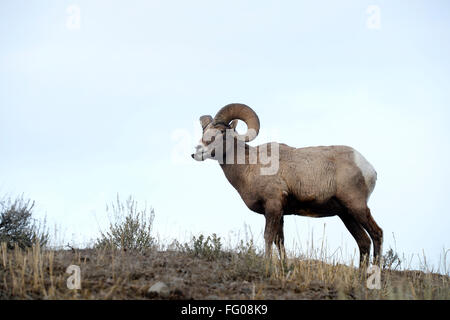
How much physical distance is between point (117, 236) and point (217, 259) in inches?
112

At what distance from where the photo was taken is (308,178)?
1051 cm

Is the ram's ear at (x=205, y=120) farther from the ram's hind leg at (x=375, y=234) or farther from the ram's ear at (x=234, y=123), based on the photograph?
the ram's hind leg at (x=375, y=234)

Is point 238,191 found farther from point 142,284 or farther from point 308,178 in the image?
point 142,284

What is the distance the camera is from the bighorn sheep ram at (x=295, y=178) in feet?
34.0

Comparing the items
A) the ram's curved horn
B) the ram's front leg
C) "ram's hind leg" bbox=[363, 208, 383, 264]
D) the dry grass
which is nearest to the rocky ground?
the dry grass

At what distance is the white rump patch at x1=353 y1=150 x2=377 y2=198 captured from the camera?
10.7 m

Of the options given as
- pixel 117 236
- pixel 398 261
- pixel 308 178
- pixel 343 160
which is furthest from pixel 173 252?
pixel 398 261

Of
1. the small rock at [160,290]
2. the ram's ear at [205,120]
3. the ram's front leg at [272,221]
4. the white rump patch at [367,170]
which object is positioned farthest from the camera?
the ram's ear at [205,120]

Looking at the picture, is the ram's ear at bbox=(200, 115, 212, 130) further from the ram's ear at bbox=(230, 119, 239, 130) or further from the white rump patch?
the white rump patch

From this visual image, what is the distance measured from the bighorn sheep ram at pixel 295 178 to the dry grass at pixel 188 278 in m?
1.48
